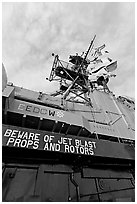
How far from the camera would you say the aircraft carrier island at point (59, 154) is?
114 inches

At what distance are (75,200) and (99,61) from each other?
27.6 feet

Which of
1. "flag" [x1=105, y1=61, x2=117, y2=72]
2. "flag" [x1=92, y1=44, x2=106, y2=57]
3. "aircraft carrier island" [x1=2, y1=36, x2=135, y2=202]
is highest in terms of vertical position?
"flag" [x1=92, y1=44, x2=106, y2=57]

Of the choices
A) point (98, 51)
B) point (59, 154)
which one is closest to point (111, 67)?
point (98, 51)

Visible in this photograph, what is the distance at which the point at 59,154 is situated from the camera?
335cm

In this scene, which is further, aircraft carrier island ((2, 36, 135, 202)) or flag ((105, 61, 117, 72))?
flag ((105, 61, 117, 72))

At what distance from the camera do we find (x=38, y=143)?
298 centimetres

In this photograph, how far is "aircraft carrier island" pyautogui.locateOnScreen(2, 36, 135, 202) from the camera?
2.90 meters

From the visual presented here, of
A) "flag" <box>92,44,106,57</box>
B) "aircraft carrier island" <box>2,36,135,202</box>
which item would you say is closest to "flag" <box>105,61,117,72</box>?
"flag" <box>92,44,106,57</box>

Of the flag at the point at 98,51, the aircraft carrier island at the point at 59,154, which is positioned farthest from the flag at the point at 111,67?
the aircraft carrier island at the point at 59,154

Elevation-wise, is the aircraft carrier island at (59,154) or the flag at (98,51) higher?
the flag at (98,51)

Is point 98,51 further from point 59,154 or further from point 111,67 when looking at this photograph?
point 59,154

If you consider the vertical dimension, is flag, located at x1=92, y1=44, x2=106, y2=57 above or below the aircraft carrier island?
above

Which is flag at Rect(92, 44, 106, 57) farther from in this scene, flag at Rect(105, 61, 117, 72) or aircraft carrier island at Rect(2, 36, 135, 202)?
aircraft carrier island at Rect(2, 36, 135, 202)

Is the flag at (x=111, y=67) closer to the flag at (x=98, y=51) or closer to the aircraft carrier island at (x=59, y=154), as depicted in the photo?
the flag at (x=98, y=51)
